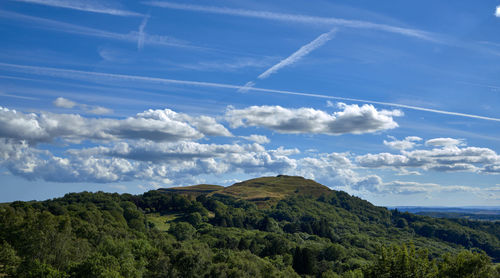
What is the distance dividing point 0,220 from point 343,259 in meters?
145

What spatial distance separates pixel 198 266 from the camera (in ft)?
329

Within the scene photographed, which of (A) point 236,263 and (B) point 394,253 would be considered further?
(A) point 236,263

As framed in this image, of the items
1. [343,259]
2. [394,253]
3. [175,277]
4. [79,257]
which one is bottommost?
[343,259]

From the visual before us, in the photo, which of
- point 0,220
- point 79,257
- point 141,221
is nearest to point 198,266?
point 79,257

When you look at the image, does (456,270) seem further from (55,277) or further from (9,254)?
(9,254)

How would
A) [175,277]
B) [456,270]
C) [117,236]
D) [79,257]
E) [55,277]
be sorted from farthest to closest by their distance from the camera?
[117,236]
[175,277]
[79,257]
[55,277]
[456,270]

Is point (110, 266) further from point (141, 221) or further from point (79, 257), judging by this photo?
point (141, 221)

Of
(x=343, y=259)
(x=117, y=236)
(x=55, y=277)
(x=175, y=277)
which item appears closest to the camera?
(x=55, y=277)

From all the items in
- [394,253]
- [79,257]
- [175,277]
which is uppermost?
[394,253]

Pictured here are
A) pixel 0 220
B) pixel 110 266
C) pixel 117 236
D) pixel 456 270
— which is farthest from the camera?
pixel 117 236

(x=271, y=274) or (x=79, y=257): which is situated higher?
(x=79, y=257)

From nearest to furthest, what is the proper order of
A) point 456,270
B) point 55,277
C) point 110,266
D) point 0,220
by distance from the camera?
point 456,270, point 55,277, point 110,266, point 0,220

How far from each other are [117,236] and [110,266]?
62102mm

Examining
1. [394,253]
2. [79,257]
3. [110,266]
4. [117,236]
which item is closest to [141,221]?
[117,236]
